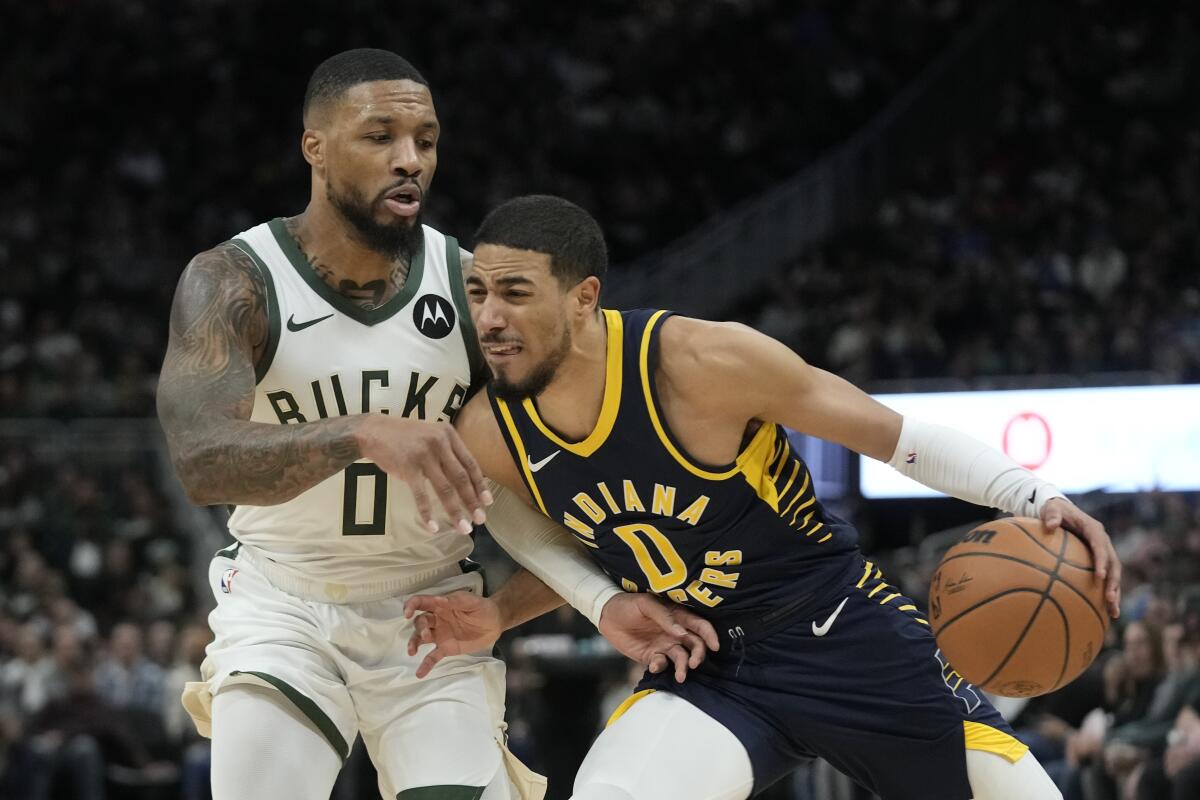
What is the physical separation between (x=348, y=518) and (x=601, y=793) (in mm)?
928

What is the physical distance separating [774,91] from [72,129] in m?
8.33

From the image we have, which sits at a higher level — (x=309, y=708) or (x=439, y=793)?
(x=309, y=708)

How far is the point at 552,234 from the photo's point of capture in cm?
392

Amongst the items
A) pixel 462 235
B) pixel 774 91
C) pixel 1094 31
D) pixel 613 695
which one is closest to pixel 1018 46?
pixel 1094 31

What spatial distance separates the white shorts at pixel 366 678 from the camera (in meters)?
3.76

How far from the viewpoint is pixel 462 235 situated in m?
16.8

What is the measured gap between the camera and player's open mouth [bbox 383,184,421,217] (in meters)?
3.84

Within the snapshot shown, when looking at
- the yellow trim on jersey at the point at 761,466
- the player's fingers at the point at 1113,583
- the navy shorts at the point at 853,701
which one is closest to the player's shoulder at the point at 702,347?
the yellow trim on jersey at the point at 761,466

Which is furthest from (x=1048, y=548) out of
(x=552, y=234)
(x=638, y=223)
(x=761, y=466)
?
(x=638, y=223)

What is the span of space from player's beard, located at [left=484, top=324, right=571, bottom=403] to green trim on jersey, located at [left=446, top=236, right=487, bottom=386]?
0.16m

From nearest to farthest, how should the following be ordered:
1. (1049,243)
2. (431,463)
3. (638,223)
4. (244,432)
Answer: (431,463) < (244,432) < (1049,243) < (638,223)

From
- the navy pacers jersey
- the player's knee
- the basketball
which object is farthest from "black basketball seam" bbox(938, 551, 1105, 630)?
the player's knee

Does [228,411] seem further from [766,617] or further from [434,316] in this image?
[766,617]

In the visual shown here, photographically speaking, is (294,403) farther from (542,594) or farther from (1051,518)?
(1051,518)
